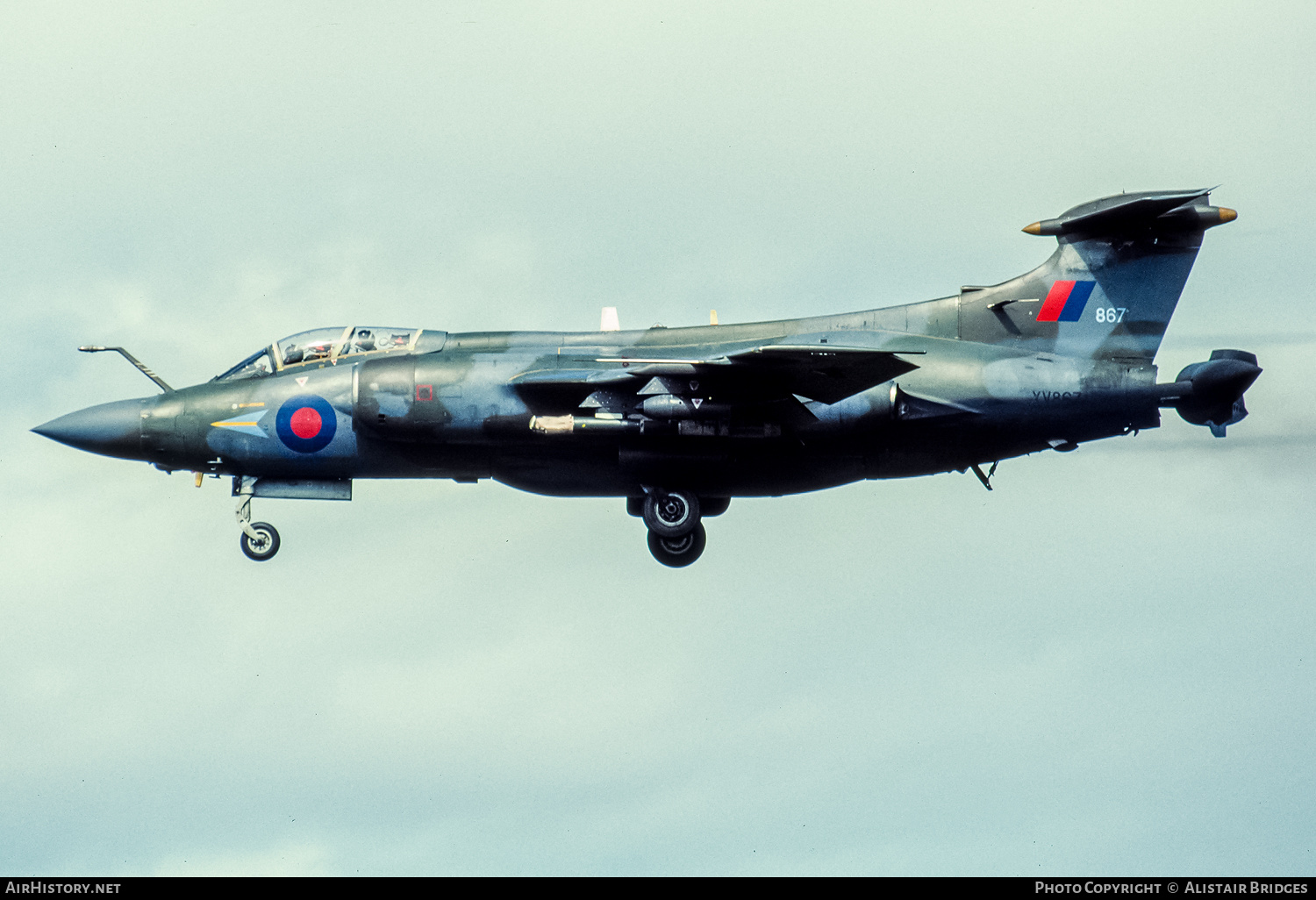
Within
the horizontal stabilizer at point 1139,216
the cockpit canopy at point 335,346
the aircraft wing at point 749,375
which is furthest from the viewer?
the cockpit canopy at point 335,346

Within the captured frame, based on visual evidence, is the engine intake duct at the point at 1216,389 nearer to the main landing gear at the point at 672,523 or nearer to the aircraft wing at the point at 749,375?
the aircraft wing at the point at 749,375

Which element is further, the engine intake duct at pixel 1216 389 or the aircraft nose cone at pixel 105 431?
the aircraft nose cone at pixel 105 431

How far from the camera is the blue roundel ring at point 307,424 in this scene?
29500mm

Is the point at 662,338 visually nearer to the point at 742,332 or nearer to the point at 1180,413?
the point at 742,332

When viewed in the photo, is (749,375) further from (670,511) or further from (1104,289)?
(1104,289)

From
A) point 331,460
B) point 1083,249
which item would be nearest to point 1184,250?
point 1083,249

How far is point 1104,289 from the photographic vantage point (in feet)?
97.9

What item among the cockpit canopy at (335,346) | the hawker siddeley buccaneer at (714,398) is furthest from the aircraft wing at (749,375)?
the cockpit canopy at (335,346)

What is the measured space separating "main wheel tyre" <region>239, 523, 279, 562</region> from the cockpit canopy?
2.40m

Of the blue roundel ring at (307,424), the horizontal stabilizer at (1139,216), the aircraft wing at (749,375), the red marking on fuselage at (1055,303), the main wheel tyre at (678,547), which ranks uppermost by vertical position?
the horizontal stabilizer at (1139,216)

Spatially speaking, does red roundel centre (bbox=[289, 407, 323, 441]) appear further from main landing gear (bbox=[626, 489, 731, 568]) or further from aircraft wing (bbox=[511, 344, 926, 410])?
main landing gear (bbox=[626, 489, 731, 568])

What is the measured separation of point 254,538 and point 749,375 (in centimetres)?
839

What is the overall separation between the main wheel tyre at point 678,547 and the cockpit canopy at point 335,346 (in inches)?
179

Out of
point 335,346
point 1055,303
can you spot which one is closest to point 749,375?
point 1055,303
